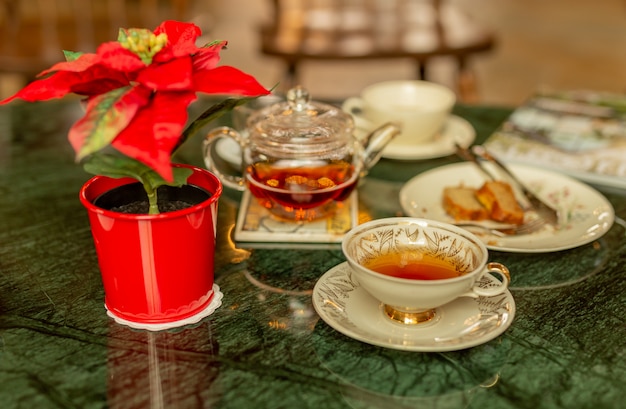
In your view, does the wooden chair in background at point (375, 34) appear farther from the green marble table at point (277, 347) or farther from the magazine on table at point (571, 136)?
the green marble table at point (277, 347)

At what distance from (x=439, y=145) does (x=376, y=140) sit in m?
0.25

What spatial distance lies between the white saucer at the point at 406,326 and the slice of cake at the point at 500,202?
0.62 feet

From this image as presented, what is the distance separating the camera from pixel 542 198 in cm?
103

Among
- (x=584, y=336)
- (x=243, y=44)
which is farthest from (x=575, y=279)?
(x=243, y=44)

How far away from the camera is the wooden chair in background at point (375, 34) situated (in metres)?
1.99

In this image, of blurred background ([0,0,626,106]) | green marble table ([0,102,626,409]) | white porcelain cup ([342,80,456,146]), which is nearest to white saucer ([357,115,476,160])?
white porcelain cup ([342,80,456,146])

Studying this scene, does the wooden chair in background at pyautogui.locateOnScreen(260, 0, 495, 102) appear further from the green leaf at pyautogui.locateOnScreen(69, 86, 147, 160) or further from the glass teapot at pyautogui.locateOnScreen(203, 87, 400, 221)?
the green leaf at pyautogui.locateOnScreen(69, 86, 147, 160)

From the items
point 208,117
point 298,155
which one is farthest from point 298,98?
point 208,117

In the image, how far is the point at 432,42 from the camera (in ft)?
6.63

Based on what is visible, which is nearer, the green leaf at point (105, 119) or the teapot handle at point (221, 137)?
the green leaf at point (105, 119)

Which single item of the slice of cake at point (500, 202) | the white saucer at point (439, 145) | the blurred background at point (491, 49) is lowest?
the blurred background at point (491, 49)

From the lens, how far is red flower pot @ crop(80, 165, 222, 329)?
685mm

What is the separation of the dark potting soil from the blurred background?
1.43m

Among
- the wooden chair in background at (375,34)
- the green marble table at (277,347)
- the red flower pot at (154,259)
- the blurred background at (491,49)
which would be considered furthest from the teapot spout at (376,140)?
the blurred background at (491,49)
